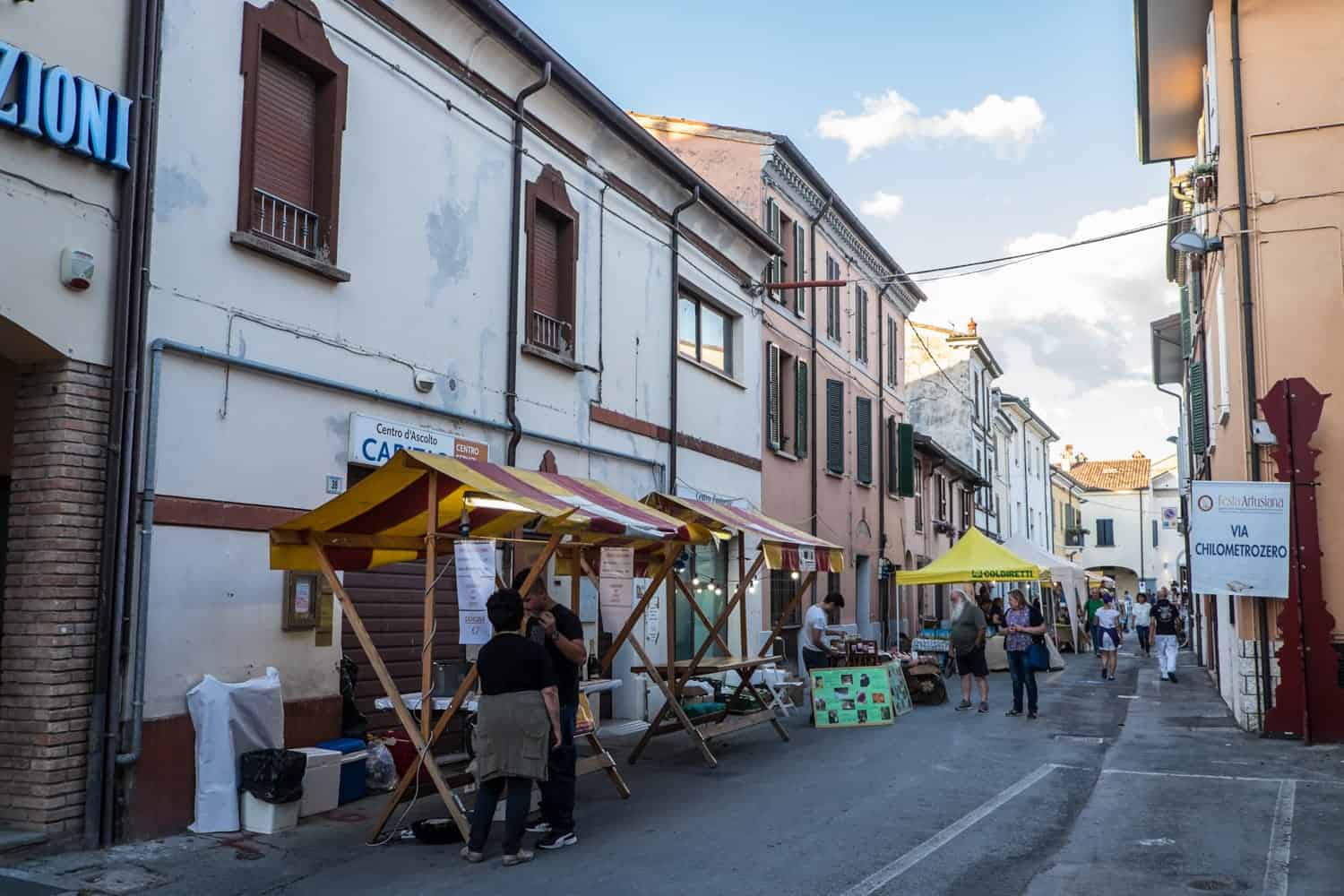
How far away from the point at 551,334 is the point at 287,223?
14.3 feet

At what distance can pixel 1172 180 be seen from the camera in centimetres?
1675

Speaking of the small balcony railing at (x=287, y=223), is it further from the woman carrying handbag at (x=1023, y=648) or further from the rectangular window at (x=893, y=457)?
the rectangular window at (x=893, y=457)

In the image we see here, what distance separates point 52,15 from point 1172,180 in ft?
47.9

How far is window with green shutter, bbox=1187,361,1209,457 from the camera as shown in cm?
1872

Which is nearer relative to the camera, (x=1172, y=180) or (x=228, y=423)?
(x=228, y=423)

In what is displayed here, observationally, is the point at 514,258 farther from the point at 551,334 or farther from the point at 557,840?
the point at 557,840

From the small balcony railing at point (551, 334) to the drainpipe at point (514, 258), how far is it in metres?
0.66

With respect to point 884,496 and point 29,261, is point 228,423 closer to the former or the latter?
point 29,261

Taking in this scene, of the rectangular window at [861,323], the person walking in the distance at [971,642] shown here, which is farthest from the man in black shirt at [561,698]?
the rectangular window at [861,323]

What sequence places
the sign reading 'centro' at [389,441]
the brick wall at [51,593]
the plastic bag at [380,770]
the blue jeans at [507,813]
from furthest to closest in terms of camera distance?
the sign reading 'centro' at [389,441] → the plastic bag at [380,770] → the blue jeans at [507,813] → the brick wall at [51,593]

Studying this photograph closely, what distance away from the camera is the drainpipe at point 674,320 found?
15.9 meters

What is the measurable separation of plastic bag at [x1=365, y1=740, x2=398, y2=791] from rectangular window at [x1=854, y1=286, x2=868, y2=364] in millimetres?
17710

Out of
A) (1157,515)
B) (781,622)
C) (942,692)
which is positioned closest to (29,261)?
(781,622)

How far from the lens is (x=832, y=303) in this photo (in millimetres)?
23828
